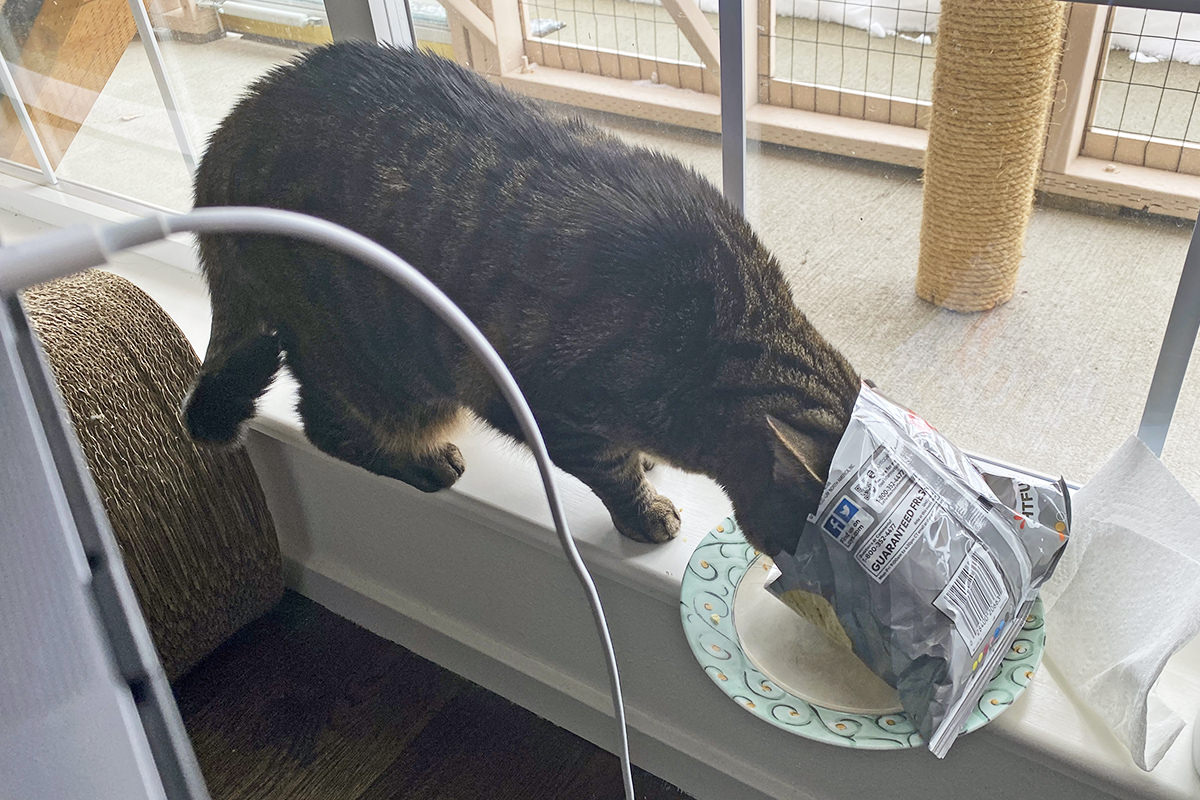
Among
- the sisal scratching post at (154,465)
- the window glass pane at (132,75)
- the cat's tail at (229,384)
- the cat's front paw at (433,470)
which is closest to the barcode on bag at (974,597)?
the cat's front paw at (433,470)

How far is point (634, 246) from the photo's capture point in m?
0.76

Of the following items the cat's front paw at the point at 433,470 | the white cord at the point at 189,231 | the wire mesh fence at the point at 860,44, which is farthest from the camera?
the cat's front paw at the point at 433,470

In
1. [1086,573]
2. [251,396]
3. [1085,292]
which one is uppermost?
[1085,292]

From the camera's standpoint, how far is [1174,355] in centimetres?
82

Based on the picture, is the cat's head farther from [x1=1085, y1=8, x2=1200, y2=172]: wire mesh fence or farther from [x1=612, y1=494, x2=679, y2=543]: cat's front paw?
[x1=1085, y1=8, x2=1200, y2=172]: wire mesh fence

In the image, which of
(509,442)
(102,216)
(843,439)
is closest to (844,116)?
(843,439)

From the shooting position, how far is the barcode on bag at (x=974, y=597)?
2.42 feet

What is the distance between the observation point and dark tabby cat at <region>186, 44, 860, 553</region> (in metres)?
0.77

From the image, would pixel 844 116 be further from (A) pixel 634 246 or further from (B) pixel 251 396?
(B) pixel 251 396

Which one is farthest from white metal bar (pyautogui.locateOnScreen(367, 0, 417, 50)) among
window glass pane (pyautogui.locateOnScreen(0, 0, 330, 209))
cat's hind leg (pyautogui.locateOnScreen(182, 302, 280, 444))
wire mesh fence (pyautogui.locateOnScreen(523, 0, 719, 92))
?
cat's hind leg (pyautogui.locateOnScreen(182, 302, 280, 444))

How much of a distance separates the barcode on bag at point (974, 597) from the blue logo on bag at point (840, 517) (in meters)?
0.09

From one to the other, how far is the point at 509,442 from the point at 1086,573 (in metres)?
0.56

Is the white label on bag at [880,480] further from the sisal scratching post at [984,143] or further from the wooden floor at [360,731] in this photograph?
the wooden floor at [360,731]

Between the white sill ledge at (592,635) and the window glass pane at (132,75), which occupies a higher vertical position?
the window glass pane at (132,75)
